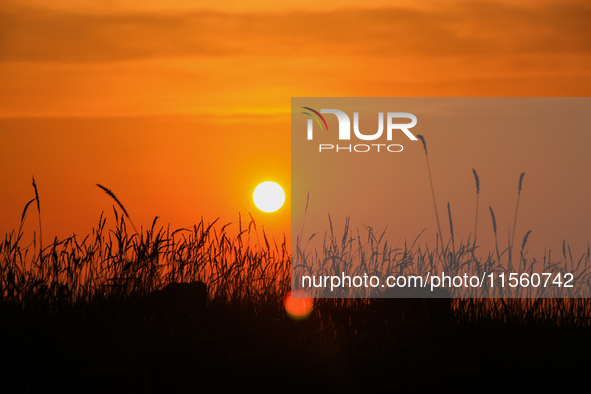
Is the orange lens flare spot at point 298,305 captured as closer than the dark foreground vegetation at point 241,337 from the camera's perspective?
No

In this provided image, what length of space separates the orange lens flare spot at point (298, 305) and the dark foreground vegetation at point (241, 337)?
0.15 ft

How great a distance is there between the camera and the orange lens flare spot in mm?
3711

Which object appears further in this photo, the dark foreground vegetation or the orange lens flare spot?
the orange lens flare spot

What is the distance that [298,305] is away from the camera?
12.6 ft

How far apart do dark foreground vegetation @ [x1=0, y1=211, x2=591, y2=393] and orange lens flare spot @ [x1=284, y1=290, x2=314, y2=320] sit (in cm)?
5

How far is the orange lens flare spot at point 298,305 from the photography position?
3711mm

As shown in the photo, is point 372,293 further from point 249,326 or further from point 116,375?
point 116,375

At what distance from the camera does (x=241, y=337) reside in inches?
125

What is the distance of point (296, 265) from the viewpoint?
4.52 metres

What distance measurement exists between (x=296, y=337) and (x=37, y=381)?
133cm

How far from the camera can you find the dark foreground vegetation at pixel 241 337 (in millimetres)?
2643

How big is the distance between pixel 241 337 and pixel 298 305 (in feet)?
2.50

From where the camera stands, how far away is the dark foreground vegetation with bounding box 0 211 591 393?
2.64 m

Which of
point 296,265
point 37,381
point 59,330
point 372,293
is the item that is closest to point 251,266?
point 296,265
